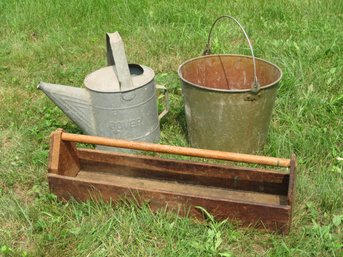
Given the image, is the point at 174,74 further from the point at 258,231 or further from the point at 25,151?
the point at 258,231

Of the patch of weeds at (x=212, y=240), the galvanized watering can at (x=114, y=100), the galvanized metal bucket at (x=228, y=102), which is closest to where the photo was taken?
the patch of weeds at (x=212, y=240)

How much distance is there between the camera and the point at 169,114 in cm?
336

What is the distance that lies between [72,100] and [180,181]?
2.63 ft

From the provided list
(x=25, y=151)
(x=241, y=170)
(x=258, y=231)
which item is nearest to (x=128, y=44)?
(x=25, y=151)

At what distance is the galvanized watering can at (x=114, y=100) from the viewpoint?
2.67 meters

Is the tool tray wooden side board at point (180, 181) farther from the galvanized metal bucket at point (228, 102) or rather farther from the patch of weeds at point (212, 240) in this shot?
the galvanized metal bucket at point (228, 102)

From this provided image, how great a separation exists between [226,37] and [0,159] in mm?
2372

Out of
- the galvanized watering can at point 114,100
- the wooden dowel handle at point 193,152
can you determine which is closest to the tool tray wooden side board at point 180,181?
the wooden dowel handle at point 193,152

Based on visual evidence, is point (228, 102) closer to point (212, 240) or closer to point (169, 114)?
point (212, 240)

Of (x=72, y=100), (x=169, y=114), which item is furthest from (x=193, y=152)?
(x=169, y=114)

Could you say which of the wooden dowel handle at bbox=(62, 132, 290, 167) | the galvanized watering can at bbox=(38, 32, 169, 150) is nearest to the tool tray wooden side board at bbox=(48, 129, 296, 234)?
the wooden dowel handle at bbox=(62, 132, 290, 167)

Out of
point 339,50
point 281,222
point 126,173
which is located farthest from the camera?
point 339,50

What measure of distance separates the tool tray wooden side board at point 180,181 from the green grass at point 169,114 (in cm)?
7

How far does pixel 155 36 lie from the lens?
446 cm
